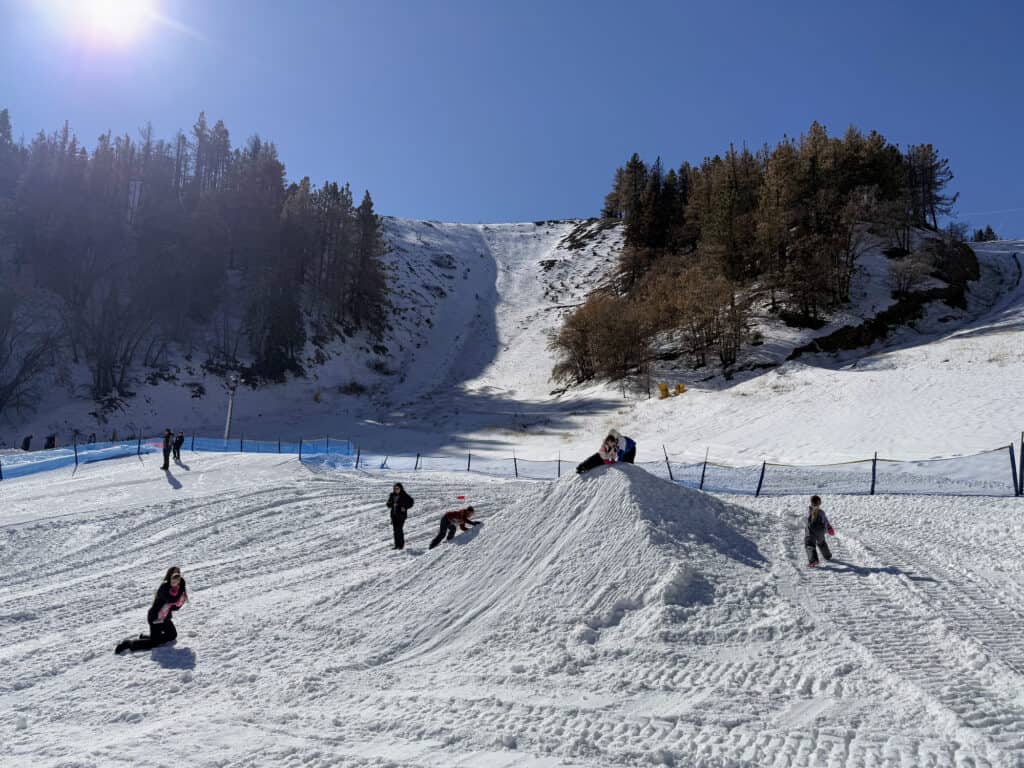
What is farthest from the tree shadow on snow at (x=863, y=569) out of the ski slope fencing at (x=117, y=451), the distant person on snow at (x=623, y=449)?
the ski slope fencing at (x=117, y=451)

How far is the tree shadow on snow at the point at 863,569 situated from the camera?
9188 mm

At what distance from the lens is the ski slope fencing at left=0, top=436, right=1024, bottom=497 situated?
14617mm

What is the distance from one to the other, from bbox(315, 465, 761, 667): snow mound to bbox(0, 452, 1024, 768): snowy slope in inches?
1.8

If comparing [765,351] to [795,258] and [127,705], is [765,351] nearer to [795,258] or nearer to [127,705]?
[795,258]

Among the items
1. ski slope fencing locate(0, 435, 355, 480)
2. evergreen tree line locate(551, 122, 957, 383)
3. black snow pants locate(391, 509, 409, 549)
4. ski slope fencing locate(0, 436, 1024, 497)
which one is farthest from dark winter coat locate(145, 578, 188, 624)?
evergreen tree line locate(551, 122, 957, 383)

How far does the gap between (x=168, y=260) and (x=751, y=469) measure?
4697 centimetres

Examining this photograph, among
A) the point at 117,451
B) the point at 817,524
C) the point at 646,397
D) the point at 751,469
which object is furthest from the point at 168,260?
the point at 817,524

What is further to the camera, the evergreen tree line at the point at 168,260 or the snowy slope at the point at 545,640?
the evergreen tree line at the point at 168,260

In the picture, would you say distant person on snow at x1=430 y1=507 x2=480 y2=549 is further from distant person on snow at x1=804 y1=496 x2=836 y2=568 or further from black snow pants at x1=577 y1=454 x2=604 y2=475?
distant person on snow at x1=804 y1=496 x2=836 y2=568

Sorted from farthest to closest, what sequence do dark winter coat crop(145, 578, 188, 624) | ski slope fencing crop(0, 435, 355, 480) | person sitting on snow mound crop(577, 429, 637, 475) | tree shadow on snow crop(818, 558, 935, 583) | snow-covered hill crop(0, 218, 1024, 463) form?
1. snow-covered hill crop(0, 218, 1024, 463)
2. ski slope fencing crop(0, 435, 355, 480)
3. person sitting on snow mound crop(577, 429, 637, 475)
4. tree shadow on snow crop(818, 558, 935, 583)
5. dark winter coat crop(145, 578, 188, 624)

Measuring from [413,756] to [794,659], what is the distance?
4.32 meters

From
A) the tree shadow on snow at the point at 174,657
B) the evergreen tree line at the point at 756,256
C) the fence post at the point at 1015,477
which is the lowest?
the tree shadow on snow at the point at 174,657

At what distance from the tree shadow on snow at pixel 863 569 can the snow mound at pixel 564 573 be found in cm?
120

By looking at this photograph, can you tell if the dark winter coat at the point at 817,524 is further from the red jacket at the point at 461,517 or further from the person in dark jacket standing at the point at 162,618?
the person in dark jacket standing at the point at 162,618
